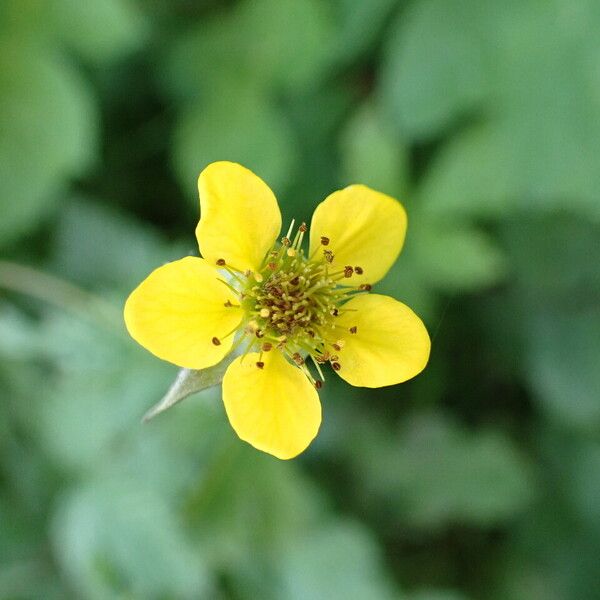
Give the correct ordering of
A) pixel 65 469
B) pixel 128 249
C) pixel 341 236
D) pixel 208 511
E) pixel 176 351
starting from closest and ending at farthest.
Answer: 1. pixel 176 351
2. pixel 341 236
3. pixel 208 511
4. pixel 65 469
5. pixel 128 249

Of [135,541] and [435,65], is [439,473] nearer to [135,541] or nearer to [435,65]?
[135,541]

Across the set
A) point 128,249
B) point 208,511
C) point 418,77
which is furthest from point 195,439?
point 418,77

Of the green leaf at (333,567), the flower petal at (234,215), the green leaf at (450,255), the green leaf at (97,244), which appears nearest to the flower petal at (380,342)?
the flower petal at (234,215)

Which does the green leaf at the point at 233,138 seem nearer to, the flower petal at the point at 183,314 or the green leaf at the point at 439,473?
the green leaf at the point at 439,473

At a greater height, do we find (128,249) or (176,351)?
(128,249)

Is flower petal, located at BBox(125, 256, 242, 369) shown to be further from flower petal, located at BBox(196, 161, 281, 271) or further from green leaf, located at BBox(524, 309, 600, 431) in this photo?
green leaf, located at BBox(524, 309, 600, 431)

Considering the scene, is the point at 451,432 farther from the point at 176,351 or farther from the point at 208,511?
the point at 176,351

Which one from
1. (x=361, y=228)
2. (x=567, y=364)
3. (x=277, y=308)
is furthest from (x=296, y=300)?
(x=567, y=364)

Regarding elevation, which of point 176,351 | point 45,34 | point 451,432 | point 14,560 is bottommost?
point 14,560
